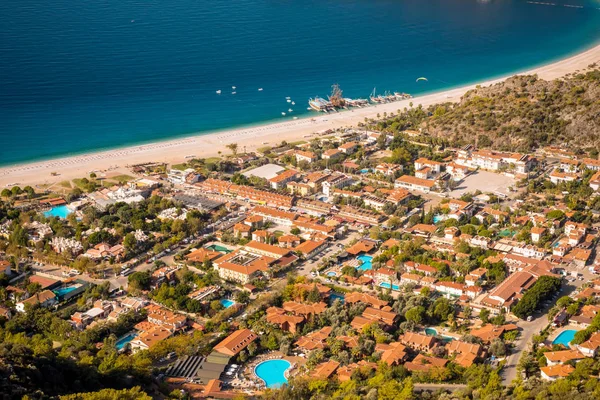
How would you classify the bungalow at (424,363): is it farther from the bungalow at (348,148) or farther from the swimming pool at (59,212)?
the bungalow at (348,148)

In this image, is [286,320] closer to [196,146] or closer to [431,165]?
[431,165]

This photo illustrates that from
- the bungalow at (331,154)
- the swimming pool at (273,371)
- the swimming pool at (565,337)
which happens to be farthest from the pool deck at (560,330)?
the bungalow at (331,154)

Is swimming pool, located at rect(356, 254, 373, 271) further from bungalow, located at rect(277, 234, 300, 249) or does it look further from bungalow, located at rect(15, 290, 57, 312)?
bungalow, located at rect(15, 290, 57, 312)

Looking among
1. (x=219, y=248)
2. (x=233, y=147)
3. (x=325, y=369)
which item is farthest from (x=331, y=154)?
(x=325, y=369)

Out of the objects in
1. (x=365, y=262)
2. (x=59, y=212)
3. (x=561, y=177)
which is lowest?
(x=365, y=262)

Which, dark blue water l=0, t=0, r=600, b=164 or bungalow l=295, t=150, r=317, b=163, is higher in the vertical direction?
dark blue water l=0, t=0, r=600, b=164

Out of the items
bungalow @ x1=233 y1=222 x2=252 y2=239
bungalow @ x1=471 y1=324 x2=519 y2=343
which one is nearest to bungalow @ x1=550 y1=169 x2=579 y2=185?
bungalow @ x1=471 y1=324 x2=519 y2=343

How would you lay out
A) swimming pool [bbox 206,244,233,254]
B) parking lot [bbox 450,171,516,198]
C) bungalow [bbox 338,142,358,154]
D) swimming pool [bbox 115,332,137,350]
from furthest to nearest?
bungalow [bbox 338,142,358,154] → parking lot [bbox 450,171,516,198] → swimming pool [bbox 206,244,233,254] → swimming pool [bbox 115,332,137,350]

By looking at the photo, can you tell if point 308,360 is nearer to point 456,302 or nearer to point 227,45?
point 456,302

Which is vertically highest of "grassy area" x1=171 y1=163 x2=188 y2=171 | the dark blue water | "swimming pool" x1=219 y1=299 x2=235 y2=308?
the dark blue water
